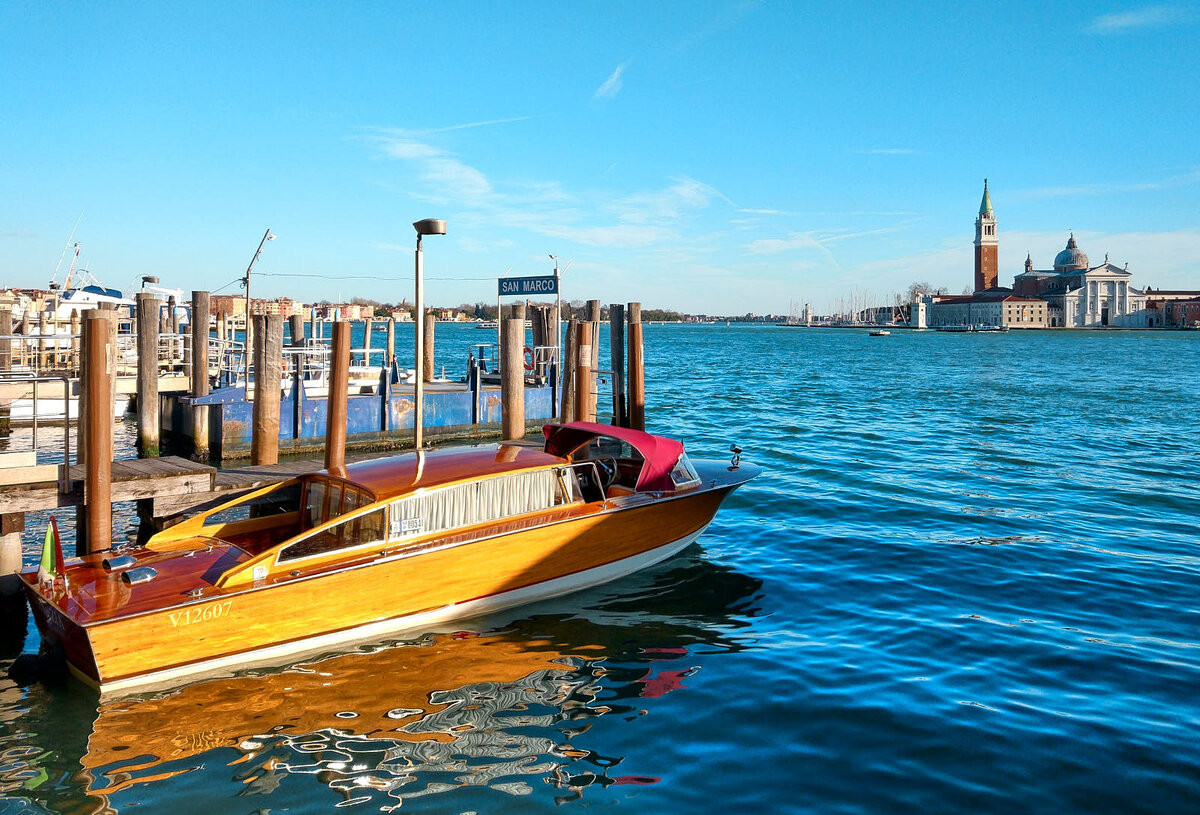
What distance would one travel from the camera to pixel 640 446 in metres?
10.9

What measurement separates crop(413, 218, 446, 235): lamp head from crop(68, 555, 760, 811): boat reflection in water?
5.13 m

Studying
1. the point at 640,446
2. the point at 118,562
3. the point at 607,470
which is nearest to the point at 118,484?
the point at 118,562

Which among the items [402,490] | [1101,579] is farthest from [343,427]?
[1101,579]

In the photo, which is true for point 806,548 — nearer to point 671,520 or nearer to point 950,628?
point 671,520

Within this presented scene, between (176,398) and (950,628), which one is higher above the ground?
(176,398)

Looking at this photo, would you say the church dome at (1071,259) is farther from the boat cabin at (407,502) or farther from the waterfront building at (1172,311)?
the boat cabin at (407,502)

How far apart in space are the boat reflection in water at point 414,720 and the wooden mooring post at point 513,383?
22.7ft

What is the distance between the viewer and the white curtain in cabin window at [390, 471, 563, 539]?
859 cm

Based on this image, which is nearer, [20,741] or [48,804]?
[48,804]

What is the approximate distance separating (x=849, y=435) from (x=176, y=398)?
17910mm

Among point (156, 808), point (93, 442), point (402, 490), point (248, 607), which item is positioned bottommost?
point (156, 808)

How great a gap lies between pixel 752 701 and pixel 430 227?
7.23 metres

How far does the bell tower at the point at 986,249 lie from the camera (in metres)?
191

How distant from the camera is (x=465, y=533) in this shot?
8914mm
